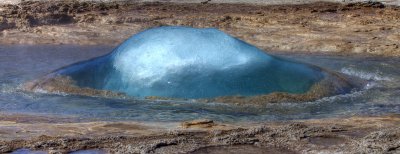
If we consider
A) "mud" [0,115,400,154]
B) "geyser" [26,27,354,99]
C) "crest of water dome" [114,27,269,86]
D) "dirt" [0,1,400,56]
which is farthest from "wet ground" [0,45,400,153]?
"dirt" [0,1,400,56]

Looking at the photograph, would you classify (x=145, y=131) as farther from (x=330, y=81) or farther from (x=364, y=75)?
(x=364, y=75)

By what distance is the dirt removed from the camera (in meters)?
14.2

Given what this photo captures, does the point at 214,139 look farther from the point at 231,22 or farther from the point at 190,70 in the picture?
the point at 231,22

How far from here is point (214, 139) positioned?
230 inches

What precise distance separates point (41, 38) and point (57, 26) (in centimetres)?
89

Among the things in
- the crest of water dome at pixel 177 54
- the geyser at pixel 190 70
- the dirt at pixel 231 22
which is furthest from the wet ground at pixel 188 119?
the dirt at pixel 231 22

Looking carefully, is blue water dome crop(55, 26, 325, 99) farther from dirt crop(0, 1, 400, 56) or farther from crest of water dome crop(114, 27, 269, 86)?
dirt crop(0, 1, 400, 56)

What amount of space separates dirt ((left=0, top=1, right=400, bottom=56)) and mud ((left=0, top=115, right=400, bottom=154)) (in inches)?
292

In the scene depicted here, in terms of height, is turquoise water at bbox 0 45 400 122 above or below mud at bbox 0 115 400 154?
below

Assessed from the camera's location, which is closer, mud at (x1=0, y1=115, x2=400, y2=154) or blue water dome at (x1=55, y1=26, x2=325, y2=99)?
mud at (x1=0, y1=115, x2=400, y2=154)

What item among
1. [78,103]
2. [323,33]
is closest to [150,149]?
[78,103]

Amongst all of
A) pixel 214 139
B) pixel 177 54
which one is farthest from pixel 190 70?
pixel 214 139

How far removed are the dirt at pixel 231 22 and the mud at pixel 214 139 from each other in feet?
24.3

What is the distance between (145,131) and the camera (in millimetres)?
6320
